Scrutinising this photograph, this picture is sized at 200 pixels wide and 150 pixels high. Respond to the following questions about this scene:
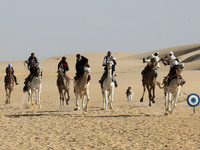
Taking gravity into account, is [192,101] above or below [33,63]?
below

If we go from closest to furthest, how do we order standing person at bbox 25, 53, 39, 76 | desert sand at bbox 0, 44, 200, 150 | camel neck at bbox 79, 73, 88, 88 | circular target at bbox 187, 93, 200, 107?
desert sand at bbox 0, 44, 200, 150 → camel neck at bbox 79, 73, 88, 88 → circular target at bbox 187, 93, 200, 107 → standing person at bbox 25, 53, 39, 76

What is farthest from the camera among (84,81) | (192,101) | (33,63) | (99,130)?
(33,63)

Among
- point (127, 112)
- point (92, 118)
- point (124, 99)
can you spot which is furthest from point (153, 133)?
point (124, 99)

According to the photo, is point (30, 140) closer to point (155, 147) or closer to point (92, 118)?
point (155, 147)

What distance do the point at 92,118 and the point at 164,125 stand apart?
320 cm

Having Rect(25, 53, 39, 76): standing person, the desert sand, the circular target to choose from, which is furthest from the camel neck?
Rect(25, 53, 39, 76): standing person

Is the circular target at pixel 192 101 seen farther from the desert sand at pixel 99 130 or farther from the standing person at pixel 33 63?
the standing person at pixel 33 63

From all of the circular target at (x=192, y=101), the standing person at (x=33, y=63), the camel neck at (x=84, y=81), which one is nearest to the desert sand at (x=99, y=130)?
the circular target at (x=192, y=101)

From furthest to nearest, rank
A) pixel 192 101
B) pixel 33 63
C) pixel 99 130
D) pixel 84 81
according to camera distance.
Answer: pixel 33 63, pixel 192 101, pixel 84 81, pixel 99 130

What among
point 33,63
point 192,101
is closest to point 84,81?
point 192,101

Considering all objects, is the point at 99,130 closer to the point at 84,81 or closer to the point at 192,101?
the point at 84,81

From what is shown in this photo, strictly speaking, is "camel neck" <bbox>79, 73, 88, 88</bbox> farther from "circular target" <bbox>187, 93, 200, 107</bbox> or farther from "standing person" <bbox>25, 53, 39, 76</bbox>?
"standing person" <bbox>25, 53, 39, 76</bbox>

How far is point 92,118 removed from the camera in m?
16.5

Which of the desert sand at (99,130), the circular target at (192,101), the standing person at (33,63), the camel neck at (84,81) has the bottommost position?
the desert sand at (99,130)
